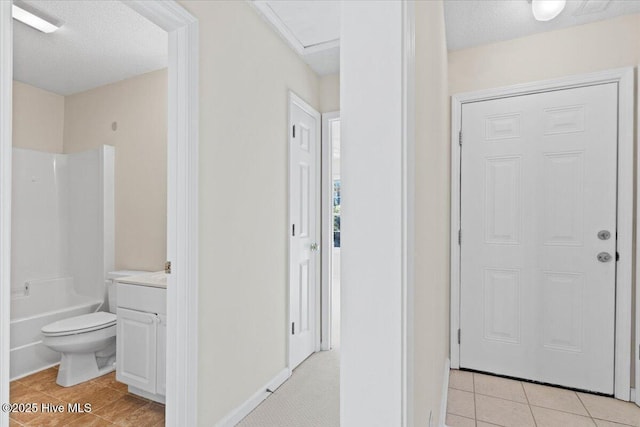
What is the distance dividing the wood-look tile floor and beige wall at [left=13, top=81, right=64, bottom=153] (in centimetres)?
222

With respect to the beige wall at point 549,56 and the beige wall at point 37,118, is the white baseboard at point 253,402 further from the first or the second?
the beige wall at point 37,118

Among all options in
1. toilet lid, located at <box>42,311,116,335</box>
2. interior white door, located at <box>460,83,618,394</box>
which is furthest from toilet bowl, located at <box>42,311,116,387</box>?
interior white door, located at <box>460,83,618,394</box>

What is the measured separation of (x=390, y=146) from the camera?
0.60 m

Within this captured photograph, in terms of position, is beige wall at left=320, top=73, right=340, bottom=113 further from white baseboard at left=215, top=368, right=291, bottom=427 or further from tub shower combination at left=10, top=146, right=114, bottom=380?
white baseboard at left=215, top=368, right=291, bottom=427

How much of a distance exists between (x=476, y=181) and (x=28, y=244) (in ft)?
13.0

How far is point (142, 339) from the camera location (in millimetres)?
2021

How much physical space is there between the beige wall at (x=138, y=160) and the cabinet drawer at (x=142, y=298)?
82 centimetres

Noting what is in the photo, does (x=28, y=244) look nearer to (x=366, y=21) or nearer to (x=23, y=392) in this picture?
(x=23, y=392)

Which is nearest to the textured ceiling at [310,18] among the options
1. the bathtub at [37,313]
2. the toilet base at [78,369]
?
the toilet base at [78,369]

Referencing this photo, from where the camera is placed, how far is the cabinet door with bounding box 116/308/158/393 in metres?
1.98

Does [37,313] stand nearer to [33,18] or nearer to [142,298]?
[142,298]

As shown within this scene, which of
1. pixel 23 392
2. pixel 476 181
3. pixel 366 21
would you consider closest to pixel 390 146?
pixel 366 21

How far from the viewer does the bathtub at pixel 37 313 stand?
2.62 meters

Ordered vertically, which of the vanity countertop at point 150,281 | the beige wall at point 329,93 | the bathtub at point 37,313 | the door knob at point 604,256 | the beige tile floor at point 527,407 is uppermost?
the beige wall at point 329,93
